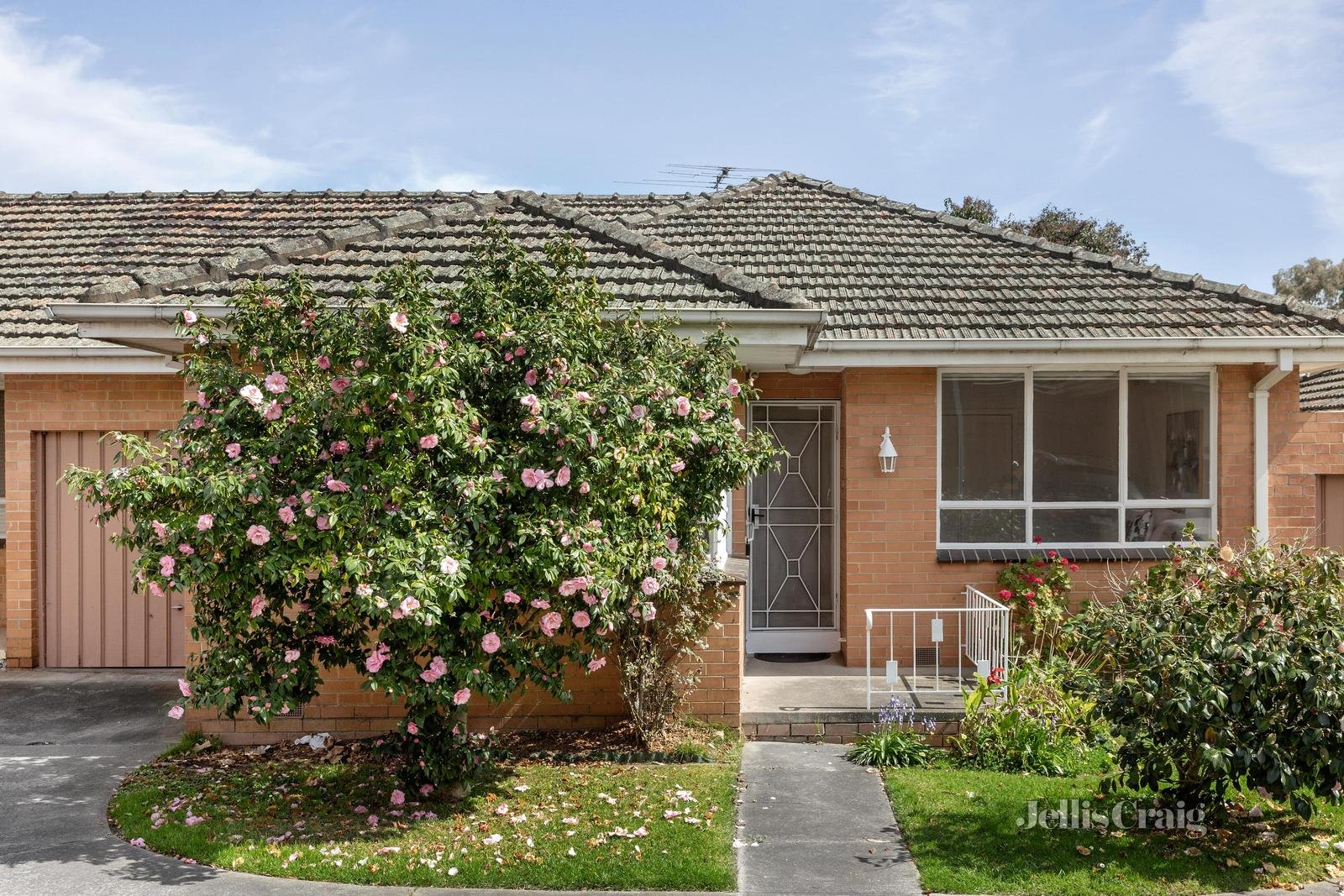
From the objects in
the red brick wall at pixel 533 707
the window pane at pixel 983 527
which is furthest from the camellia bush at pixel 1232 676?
the window pane at pixel 983 527

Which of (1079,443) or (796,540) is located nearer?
(1079,443)

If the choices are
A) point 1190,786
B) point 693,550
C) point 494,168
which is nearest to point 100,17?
point 494,168

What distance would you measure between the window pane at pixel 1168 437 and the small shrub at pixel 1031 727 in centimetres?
334

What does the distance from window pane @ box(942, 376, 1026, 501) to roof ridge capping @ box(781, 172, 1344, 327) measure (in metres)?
2.27

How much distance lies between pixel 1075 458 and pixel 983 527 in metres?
1.14

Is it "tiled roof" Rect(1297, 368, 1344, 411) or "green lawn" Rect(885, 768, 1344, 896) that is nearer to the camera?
"green lawn" Rect(885, 768, 1344, 896)

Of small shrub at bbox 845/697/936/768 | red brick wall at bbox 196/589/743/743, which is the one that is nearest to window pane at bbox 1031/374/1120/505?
small shrub at bbox 845/697/936/768

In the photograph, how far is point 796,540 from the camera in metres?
9.42

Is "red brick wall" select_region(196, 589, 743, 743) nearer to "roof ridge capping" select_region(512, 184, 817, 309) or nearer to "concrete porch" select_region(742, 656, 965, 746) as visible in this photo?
"concrete porch" select_region(742, 656, 965, 746)

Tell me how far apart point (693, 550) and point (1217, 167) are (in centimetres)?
1483

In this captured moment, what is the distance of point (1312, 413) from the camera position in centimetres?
895

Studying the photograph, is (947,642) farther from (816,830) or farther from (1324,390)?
(1324,390)

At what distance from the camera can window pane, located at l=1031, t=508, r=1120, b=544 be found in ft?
29.6

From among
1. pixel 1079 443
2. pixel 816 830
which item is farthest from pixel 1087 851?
pixel 1079 443
